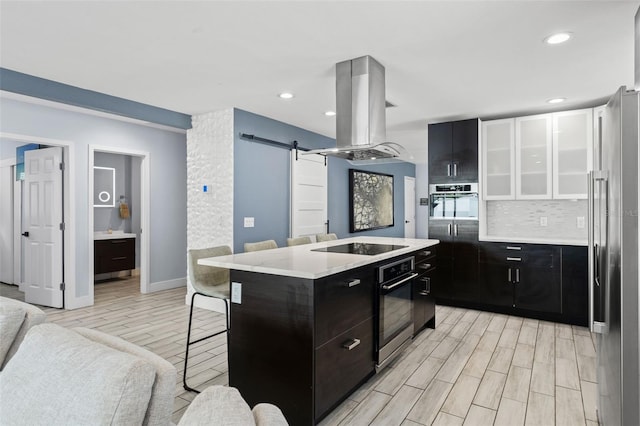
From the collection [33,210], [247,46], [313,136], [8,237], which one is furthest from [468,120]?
[8,237]

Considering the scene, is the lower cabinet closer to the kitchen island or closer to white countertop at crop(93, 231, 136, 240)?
the kitchen island

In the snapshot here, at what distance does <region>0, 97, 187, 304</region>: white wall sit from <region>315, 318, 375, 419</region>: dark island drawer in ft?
13.5

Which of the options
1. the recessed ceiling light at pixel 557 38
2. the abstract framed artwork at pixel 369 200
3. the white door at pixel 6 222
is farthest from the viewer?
the abstract framed artwork at pixel 369 200

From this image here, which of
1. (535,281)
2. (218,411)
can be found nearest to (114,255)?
(535,281)

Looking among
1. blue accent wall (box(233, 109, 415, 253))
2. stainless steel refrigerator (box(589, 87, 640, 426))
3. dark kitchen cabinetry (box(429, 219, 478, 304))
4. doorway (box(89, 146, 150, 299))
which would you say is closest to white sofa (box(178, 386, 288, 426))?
stainless steel refrigerator (box(589, 87, 640, 426))

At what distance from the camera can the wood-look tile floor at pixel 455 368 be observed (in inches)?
91.0

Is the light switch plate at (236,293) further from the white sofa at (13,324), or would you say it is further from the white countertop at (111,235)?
the white countertop at (111,235)

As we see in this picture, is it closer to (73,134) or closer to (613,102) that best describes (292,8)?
(613,102)

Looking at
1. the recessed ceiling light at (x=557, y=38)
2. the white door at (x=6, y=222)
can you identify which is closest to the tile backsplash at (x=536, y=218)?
the recessed ceiling light at (x=557, y=38)

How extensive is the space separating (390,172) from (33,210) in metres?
6.57

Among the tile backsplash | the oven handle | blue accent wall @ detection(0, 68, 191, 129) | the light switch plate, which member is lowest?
the oven handle

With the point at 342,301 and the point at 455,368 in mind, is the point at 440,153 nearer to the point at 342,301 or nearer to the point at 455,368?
the point at 455,368

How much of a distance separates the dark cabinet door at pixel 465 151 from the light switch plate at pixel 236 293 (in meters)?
3.52

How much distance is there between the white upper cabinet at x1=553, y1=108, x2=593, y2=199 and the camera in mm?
4219
